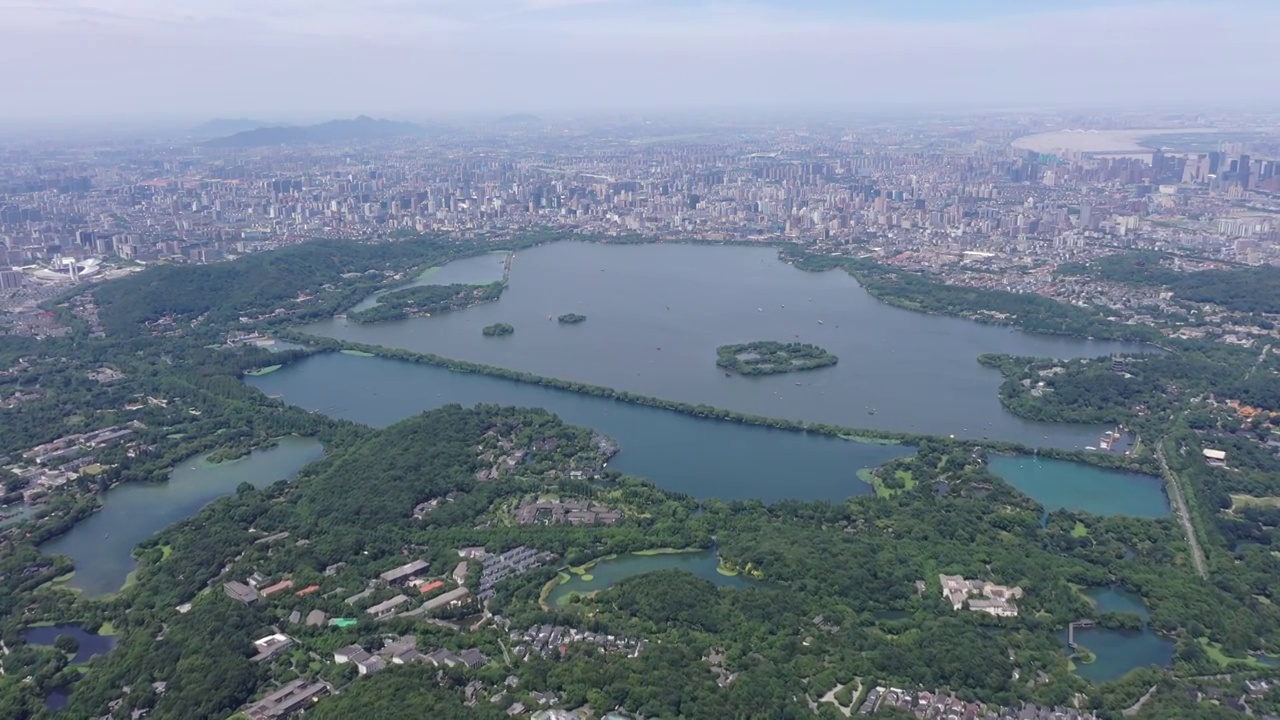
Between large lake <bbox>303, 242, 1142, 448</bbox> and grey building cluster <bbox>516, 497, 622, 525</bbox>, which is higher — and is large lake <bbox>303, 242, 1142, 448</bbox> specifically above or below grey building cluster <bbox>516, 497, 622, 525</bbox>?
above

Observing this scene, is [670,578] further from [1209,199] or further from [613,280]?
[1209,199]

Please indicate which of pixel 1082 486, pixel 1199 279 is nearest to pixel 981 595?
pixel 1082 486

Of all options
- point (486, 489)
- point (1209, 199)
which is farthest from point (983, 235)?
point (486, 489)

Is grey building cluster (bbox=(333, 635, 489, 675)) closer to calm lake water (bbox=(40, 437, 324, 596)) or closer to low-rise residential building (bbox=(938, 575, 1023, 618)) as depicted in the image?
calm lake water (bbox=(40, 437, 324, 596))

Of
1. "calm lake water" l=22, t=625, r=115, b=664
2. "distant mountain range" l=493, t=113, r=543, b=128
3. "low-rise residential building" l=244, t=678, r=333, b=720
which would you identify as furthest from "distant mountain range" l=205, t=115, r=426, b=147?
"low-rise residential building" l=244, t=678, r=333, b=720

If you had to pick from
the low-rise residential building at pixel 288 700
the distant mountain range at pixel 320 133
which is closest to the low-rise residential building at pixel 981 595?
the low-rise residential building at pixel 288 700
